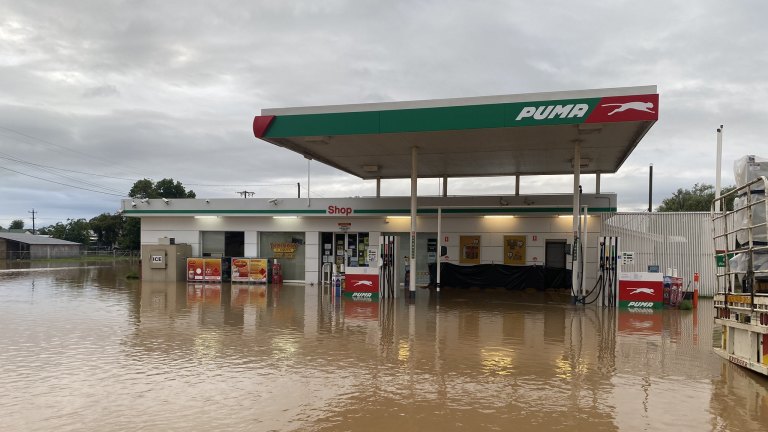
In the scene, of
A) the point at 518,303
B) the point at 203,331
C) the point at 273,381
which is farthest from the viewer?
the point at 518,303

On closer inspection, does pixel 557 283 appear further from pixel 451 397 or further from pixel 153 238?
pixel 153 238

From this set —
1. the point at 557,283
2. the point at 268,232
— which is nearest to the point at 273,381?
the point at 557,283

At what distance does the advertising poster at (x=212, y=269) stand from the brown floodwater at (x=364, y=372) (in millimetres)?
8491

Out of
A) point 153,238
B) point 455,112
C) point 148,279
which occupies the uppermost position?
point 455,112

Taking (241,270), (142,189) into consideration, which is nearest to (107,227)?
(142,189)

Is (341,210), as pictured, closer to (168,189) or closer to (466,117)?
(466,117)

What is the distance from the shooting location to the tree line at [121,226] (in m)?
56.3

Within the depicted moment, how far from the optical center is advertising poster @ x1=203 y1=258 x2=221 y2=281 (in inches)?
861

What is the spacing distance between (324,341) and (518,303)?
8206mm

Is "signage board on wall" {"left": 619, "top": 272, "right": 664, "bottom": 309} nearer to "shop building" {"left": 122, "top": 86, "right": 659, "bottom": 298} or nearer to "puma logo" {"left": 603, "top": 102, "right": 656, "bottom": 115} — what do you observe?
"shop building" {"left": 122, "top": 86, "right": 659, "bottom": 298}

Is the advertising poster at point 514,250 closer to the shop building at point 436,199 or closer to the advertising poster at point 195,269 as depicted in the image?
the shop building at point 436,199

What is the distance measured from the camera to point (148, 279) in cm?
2225

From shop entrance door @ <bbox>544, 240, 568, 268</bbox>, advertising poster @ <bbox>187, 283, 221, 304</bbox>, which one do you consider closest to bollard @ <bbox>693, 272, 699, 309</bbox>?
shop entrance door @ <bbox>544, 240, 568, 268</bbox>

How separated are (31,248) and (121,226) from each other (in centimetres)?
1436
